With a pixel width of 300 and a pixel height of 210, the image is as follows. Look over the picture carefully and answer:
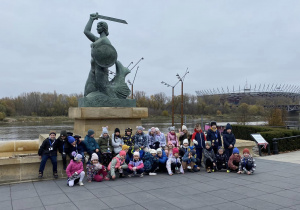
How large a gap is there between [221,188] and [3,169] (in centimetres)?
498

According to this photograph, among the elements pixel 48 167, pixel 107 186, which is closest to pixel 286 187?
pixel 107 186

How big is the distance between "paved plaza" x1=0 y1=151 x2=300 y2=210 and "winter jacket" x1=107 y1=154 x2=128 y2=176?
0.96 feet

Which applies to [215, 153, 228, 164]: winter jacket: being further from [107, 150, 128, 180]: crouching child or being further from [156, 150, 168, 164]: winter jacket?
[107, 150, 128, 180]: crouching child

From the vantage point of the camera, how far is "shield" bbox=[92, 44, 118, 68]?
29.9ft

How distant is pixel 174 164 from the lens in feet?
24.2

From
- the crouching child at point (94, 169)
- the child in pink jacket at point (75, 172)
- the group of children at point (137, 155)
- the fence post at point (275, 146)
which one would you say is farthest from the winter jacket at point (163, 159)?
the fence post at point (275, 146)

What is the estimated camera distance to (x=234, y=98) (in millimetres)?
117812

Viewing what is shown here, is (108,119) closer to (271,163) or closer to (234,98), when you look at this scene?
(271,163)

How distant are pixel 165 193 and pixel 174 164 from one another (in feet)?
6.44

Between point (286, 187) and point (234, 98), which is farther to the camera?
point (234, 98)

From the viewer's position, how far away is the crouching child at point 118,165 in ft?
21.6

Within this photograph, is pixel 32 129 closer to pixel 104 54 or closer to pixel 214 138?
pixel 104 54

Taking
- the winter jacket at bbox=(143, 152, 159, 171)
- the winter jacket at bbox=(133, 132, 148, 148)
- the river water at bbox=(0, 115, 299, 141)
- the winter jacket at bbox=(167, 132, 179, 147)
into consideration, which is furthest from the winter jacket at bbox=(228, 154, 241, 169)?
the river water at bbox=(0, 115, 299, 141)

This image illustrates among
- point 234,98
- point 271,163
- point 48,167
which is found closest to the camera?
point 48,167
